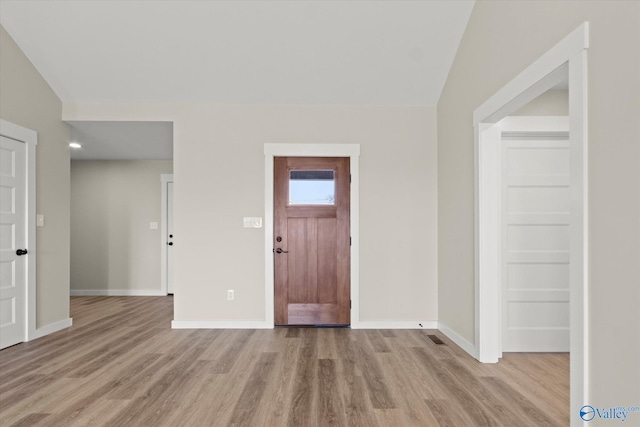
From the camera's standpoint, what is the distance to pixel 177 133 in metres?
4.21

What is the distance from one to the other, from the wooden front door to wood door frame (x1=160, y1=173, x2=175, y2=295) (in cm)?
289

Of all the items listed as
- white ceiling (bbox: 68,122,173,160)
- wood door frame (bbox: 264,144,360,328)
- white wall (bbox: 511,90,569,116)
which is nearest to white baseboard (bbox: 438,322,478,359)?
wood door frame (bbox: 264,144,360,328)

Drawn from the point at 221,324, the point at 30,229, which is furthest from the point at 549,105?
the point at 30,229

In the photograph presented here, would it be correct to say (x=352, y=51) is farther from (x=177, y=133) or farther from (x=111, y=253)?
(x=111, y=253)

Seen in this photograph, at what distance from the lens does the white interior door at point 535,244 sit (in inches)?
132

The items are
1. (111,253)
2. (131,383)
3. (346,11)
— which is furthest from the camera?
(111,253)

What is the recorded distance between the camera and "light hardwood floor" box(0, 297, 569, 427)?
7.16 ft

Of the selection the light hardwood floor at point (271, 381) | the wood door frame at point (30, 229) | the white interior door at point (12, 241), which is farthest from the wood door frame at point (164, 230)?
the white interior door at point (12, 241)

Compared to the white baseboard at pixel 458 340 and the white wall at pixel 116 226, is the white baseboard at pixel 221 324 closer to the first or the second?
the white baseboard at pixel 458 340

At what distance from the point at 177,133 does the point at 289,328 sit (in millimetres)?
2616

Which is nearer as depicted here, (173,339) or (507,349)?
(507,349)

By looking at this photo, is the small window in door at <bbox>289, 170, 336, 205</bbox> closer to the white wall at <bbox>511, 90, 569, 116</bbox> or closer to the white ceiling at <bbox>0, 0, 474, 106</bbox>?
the white ceiling at <bbox>0, 0, 474, 106</bbox>

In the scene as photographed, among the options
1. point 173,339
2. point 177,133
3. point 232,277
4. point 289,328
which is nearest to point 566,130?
point 289,328

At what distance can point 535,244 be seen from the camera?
133 inches
